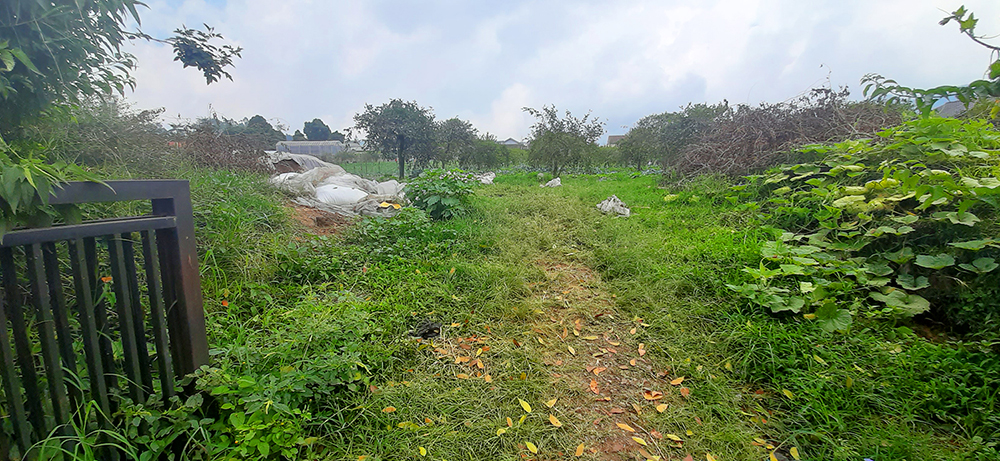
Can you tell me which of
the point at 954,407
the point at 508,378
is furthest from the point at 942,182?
the point at 508,378

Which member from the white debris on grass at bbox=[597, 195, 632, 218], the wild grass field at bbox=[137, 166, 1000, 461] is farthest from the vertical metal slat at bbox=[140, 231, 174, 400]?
the white debris on grass at bbox=[597, 195, 632, 218]

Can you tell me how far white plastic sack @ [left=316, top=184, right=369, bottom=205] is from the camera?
525cm

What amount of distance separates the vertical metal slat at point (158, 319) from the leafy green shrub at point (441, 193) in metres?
3.26

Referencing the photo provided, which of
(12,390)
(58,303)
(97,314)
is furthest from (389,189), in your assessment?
(12,390)

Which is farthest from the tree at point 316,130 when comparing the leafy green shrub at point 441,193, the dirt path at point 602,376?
the dirt path at point 602,376

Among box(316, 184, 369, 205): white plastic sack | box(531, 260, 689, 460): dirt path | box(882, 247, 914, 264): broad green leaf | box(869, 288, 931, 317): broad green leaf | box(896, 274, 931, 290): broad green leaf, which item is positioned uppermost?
box(316, 184, 369, 205): white plastic sack

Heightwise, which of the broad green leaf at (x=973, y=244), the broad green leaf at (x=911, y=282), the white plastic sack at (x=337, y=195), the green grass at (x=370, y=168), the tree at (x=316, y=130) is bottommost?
the broad green leaf at (x=911, y=282)

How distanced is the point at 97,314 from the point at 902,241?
4036 millimetres

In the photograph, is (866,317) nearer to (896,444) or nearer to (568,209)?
(896,444)

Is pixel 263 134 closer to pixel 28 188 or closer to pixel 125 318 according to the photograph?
pixel 125 318

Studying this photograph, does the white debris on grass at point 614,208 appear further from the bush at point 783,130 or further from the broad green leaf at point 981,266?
the broad green leaf at point 981,266

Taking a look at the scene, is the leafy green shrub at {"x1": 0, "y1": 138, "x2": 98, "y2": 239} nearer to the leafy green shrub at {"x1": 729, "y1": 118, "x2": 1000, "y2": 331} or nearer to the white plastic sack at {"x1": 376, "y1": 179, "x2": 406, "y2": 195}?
the leafy green shrub at {"x1": 729, "y1": 118, "x2": 1000, "y2": 331}

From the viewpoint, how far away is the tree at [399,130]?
1183 centimetres

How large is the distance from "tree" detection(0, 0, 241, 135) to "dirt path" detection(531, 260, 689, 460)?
205 centimetres
